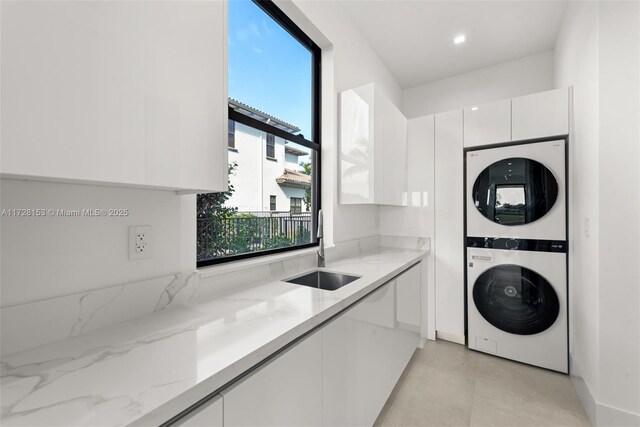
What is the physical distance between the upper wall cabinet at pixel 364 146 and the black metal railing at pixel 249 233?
0.45m

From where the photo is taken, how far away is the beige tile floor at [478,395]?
5.42 feet

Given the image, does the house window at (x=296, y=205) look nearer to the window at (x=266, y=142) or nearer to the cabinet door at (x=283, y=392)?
the window at (x=266, y=142)

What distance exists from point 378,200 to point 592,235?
4.25 ft

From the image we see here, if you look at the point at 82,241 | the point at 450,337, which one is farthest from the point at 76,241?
the point at 450,337

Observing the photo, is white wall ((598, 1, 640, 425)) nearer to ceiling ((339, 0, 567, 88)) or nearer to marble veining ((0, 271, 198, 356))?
ceiling ((339, 0, 567, 88))

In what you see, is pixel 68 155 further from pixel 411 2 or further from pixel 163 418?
pixel 411 2

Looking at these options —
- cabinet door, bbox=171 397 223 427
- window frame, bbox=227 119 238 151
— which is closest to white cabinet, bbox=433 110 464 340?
window frame, bbox=227 119 238 151

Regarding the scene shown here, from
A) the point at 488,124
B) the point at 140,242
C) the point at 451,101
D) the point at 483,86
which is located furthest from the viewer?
the point at 451,101

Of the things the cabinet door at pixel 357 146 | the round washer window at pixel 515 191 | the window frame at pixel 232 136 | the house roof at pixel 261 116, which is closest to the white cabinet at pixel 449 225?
the round washer window at pixel 515 191

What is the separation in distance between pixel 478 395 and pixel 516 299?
0.83 m

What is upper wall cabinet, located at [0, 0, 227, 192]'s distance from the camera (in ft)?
1.79

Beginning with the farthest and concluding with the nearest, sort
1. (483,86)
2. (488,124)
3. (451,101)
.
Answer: (451,101), (483,86), (488,124)

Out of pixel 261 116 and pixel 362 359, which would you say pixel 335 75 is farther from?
pixel 362 359

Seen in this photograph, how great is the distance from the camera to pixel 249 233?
1.59 meters
